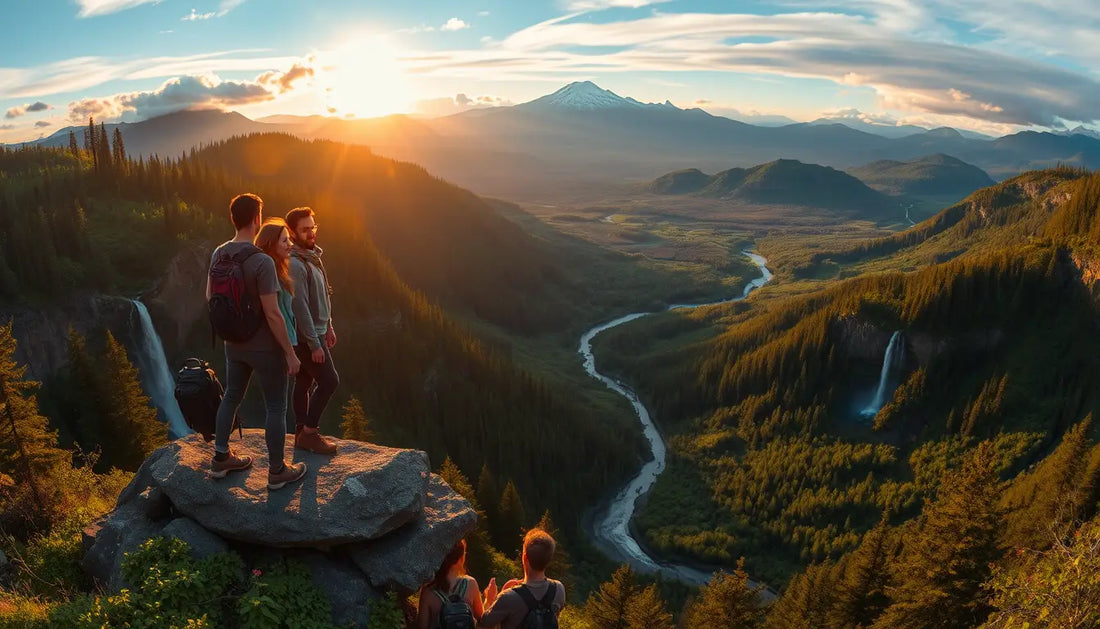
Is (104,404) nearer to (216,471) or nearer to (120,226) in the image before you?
(216,471)

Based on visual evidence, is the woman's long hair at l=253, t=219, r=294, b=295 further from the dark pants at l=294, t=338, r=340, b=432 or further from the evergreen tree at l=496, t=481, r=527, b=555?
the evergreen tree at l=496, t=481, r=527, b=555

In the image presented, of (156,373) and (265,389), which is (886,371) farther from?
(265,389)

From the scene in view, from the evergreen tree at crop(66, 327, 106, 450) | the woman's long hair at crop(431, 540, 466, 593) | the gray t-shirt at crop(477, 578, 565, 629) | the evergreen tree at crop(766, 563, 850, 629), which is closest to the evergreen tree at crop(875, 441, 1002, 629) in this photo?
the evergreen tree at crop(766, 563, 850, 629)

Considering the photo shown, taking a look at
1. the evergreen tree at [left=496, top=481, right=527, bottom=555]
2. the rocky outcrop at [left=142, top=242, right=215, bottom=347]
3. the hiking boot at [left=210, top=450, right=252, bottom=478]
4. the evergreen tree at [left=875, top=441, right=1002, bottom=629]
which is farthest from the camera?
the rocky outcrop at [left=142, top=242, right=215, bottom=347]

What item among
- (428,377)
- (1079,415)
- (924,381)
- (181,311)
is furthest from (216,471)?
(924,381)

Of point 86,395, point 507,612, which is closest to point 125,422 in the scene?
point 86,395

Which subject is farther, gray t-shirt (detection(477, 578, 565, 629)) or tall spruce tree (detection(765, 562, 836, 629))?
tall spruce tree (detection(765, 562, 836, 629))

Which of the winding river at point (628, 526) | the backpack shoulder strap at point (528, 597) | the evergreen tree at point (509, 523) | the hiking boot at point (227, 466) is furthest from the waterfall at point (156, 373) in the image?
the backpack shoulder strap at point (528, 597)
